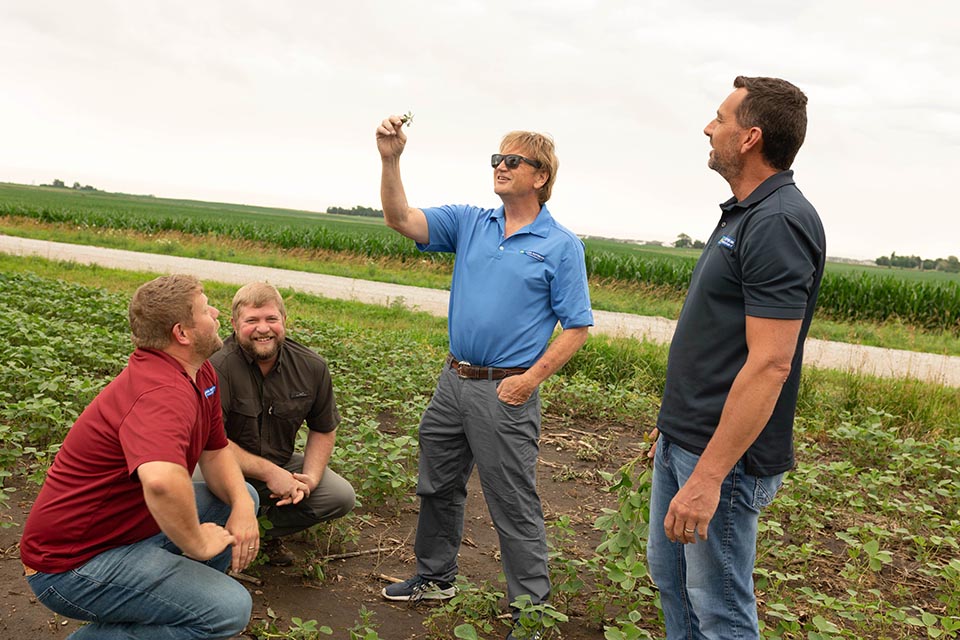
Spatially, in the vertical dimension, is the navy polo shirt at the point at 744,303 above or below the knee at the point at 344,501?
above

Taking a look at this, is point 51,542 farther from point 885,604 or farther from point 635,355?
point 635,355

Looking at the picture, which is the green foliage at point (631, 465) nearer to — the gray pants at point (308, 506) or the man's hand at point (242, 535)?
the gray pants at point (308, 506)

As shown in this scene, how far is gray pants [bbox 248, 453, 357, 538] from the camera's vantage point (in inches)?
169

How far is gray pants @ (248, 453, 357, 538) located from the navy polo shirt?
1948mm

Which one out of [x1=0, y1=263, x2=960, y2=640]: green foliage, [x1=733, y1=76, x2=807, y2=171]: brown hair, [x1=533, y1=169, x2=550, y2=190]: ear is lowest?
[x1=0, y1=263, x2=960, y2=640]: green foliage

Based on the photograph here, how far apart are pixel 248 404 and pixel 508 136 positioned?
182 cm

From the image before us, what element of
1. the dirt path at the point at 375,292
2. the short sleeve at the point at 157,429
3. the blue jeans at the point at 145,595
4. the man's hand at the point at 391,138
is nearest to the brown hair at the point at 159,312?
the short sleeve at the point at 157,429

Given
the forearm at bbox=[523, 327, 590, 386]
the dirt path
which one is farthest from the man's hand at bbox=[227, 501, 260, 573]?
the dirt path

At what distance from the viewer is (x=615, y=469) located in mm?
6758

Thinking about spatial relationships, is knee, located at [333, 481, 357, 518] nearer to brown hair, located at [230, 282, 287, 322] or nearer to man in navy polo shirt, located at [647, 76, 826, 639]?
brown hair, located at [230, 282, 287, 322]

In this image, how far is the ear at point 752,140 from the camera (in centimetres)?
276

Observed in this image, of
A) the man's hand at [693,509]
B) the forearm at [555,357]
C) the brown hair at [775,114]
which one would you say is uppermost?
the brown hair at [775,114]

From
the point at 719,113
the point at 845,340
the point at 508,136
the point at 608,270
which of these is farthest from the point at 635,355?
the point at 608,270

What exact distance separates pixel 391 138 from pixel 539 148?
724 mm
